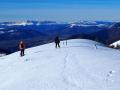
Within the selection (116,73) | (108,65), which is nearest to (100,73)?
(116,73)

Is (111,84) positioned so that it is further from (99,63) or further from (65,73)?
(99,63)

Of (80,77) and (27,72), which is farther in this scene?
(27,72)

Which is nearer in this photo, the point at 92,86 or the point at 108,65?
the point at 92,86

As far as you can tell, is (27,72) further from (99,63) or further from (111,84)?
(111,84)

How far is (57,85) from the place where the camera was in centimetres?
1973

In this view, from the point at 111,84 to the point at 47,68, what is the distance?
8267 mm

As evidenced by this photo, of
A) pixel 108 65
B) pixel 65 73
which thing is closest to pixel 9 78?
pixel 65 73

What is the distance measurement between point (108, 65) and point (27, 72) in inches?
233

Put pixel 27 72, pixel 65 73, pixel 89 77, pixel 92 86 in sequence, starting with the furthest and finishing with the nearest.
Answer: pixel 27 72 → pixel 65 73 → pixel 89 77 → pixel 92 86

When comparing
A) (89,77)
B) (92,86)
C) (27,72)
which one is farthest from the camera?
(27,72)

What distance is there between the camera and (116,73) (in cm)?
2203

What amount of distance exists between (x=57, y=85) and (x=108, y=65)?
6942 millimetres

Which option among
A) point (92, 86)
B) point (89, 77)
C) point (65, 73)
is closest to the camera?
point (92, 86)

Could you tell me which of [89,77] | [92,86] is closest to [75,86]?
[92,86]
